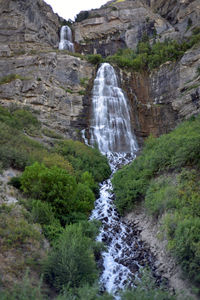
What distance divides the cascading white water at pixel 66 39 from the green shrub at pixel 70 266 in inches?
1573

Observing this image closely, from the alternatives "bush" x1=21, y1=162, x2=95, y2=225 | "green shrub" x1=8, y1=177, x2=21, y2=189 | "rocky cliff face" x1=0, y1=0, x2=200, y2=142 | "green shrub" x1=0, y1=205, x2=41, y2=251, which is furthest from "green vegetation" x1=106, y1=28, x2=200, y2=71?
"green shrub" x1=0, y1=205, x2=41, y2=251

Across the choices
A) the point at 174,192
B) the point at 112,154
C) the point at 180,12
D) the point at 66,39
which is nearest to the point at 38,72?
the point at 112,154

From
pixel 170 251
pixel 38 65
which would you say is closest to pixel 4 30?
pixel 38 65

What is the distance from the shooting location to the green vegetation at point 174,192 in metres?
7.13

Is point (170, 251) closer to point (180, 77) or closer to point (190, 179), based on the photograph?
point (190, 179)

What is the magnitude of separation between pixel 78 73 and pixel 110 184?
61.0 ft

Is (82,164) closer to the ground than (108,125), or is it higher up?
closer to the ground

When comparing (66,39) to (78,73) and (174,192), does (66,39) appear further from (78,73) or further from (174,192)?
(174,192)

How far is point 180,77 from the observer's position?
27.9 m

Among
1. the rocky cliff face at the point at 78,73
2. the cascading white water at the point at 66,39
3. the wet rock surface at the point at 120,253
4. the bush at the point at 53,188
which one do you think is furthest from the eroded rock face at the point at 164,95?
the bush at the point at 53,188

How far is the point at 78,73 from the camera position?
30719 mm

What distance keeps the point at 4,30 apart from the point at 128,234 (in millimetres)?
34330

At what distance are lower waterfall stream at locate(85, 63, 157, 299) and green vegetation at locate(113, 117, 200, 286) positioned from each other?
3.79 feet

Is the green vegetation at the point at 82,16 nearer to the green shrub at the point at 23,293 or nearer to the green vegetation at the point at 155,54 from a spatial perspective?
the green vegetation at the point at 155,54
